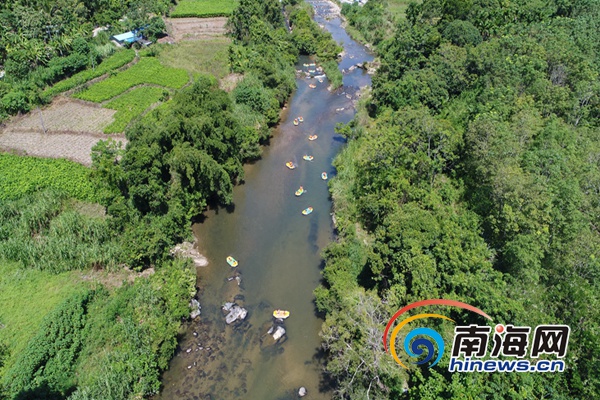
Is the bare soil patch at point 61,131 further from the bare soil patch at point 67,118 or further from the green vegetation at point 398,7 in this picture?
the green vegetation at point 398,7

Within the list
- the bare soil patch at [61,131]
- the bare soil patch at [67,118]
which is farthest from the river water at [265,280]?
the bare soil patch at [67,118]

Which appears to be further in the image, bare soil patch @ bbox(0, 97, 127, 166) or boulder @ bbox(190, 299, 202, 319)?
bare soil patch @ bbox(0, 97, 127, 166)

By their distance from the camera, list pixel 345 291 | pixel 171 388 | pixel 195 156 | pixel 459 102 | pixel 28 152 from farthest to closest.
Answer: pixel 459 102
pixel 28 152
pixel 195 156
pixel 345 291
pixel 171 388

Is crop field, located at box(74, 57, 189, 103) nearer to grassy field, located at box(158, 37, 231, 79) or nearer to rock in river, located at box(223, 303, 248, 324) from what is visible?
grassy field, located at box(158, 37, 231, 79)

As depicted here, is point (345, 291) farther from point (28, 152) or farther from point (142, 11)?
point (142, 11)

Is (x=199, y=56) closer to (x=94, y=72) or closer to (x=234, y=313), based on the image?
(x=94, y=72)

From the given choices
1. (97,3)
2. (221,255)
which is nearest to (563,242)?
(221,255)

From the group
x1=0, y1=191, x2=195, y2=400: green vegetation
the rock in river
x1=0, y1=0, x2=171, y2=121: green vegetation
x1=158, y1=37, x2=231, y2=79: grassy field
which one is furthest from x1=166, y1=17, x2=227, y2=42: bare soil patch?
the rock in river
